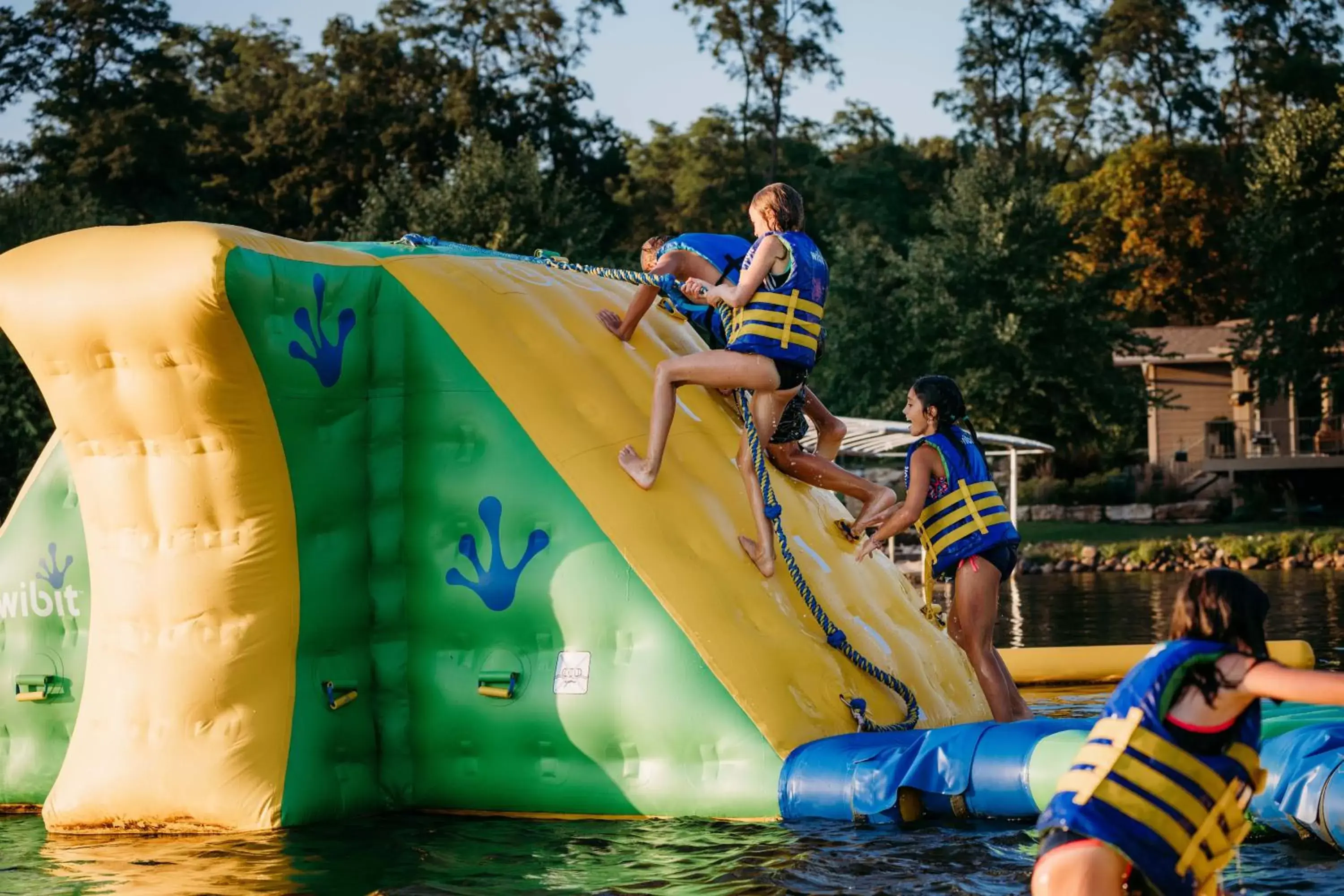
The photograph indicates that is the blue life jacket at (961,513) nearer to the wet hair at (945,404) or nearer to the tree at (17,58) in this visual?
the wet hair at (945,404)

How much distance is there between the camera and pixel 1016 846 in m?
6.04

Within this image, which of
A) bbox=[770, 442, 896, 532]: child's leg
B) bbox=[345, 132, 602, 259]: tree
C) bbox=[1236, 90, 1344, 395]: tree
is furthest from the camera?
bbox=[345, 132, 602, 259]: tree

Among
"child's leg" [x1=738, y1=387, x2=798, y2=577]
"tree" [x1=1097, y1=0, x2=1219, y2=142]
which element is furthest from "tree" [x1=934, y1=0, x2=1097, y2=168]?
"child's leg" [x1=738, y1=387, x2=798, y2=577]

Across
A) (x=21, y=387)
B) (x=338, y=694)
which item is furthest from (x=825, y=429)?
(x=21, y=387)

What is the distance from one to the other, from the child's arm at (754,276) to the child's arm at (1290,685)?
3.69 m

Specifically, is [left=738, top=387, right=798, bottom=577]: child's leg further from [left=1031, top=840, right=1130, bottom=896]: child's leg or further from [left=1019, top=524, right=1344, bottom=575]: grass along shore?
[left=1019, top=524, right=1344, bottom=575]: grass along shore

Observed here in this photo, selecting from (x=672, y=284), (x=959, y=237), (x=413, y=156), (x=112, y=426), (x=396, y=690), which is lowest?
(x=396, y=690)

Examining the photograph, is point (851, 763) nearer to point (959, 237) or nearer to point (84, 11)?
point (959, 237)

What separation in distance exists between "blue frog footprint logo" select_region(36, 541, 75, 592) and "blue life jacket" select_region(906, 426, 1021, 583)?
13.3 ft

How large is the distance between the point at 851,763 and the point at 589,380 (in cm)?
220

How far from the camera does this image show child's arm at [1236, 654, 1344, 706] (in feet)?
12.1

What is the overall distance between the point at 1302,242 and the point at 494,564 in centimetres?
3112

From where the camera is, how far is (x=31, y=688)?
7.71 meters

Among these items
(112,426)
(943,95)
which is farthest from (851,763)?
(943,95)
